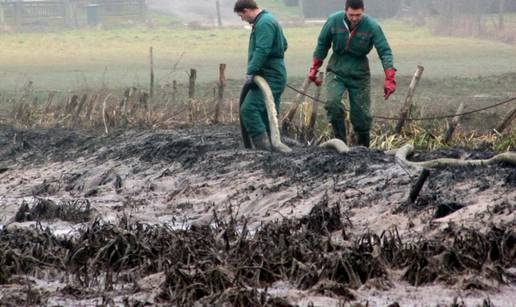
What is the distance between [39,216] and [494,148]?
4.88 meters

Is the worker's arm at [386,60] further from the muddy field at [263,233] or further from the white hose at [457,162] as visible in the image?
the white hose at [457,162]

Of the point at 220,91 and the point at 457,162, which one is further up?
the point at 457,162

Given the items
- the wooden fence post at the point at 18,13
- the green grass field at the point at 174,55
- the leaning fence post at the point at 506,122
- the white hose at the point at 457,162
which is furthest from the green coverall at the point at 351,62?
the wooden fence post at the point at 18,13

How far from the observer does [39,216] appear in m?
11.8

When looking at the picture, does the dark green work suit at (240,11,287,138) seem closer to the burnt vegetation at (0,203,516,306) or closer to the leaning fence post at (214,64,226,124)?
the leaning fence post at (214,64,226,124)

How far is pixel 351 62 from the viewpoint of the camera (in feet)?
46.8

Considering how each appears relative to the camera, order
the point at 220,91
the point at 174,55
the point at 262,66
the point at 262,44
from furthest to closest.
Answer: the point at 174,55 < the point at 220,91 < the point at 262,66 < the point at 262,44

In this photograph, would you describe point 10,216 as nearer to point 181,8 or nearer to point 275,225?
point 275,225

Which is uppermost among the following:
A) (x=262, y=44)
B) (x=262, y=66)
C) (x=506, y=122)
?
(x=262, y=44)

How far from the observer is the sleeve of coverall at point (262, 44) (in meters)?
13.8

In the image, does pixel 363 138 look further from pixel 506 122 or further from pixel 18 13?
pixel 18 13

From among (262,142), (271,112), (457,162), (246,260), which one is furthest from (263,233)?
(262,142)

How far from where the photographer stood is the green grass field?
1243 inches

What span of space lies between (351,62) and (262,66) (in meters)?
0.98
